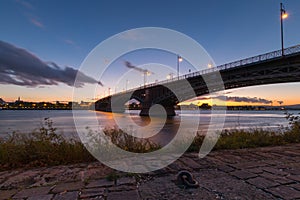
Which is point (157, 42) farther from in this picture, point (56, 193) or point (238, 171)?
point (56, 193)

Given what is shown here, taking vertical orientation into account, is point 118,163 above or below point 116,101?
below

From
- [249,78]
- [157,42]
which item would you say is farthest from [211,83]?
[157,42]

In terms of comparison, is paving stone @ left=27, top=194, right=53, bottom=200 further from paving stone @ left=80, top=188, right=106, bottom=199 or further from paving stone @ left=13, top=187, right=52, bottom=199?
paving stone @ left=80, top=188, right=106, bottom=199

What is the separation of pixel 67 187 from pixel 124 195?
91 centimetres

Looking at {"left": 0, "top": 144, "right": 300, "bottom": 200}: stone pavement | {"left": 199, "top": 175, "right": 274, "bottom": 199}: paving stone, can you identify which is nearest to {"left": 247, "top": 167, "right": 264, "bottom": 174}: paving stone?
{"left": 0, "top": 144, "right": 300, "bottom": 200}: stone pavement

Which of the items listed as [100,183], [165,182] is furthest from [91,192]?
[165,182]

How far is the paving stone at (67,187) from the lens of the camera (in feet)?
9.05

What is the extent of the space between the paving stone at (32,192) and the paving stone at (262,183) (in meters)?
3.02

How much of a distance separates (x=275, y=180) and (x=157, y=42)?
259 inches

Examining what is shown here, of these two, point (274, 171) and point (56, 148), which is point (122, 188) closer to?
point (274, 171)

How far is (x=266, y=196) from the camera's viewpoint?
2.51 meters

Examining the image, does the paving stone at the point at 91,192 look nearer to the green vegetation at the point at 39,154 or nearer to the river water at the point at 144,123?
the green vegetation at the point at 39,154

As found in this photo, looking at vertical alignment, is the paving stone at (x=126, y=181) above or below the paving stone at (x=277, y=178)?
below

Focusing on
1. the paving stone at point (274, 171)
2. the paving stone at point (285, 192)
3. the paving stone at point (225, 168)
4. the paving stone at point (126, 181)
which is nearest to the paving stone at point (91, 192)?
the paving stone at point (126, 181)
